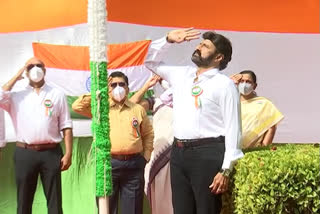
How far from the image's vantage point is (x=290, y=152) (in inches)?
116

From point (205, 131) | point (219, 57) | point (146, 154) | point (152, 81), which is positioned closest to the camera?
point (205, 131)

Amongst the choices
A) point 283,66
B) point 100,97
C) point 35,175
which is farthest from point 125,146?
point 283,66

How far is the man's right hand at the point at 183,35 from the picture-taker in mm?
3000

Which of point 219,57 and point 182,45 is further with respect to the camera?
point 182,45

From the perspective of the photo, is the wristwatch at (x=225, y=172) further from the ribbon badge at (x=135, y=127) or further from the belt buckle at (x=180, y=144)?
the ribbon badge at (x=135, y=127)

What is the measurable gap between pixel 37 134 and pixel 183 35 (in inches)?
57.8

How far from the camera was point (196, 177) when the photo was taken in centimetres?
289

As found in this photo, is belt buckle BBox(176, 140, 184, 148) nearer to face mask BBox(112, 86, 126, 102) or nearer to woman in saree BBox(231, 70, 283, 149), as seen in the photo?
face mask BBox(112, 86, 126, 102)

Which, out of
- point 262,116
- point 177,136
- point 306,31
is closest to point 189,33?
point 177,136

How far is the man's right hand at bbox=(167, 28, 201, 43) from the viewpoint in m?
3.00

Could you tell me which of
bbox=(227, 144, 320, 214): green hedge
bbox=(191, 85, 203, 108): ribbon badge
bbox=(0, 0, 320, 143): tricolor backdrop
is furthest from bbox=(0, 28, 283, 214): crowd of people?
bbox=(0, 0, 320, 143): tricolor backdrop

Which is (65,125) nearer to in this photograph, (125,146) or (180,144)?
(125,146)

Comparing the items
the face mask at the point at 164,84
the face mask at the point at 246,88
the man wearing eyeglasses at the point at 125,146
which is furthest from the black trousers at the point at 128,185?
the face mask at the point at 246,88

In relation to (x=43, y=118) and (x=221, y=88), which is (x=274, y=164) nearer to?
(x=221, y=88)
